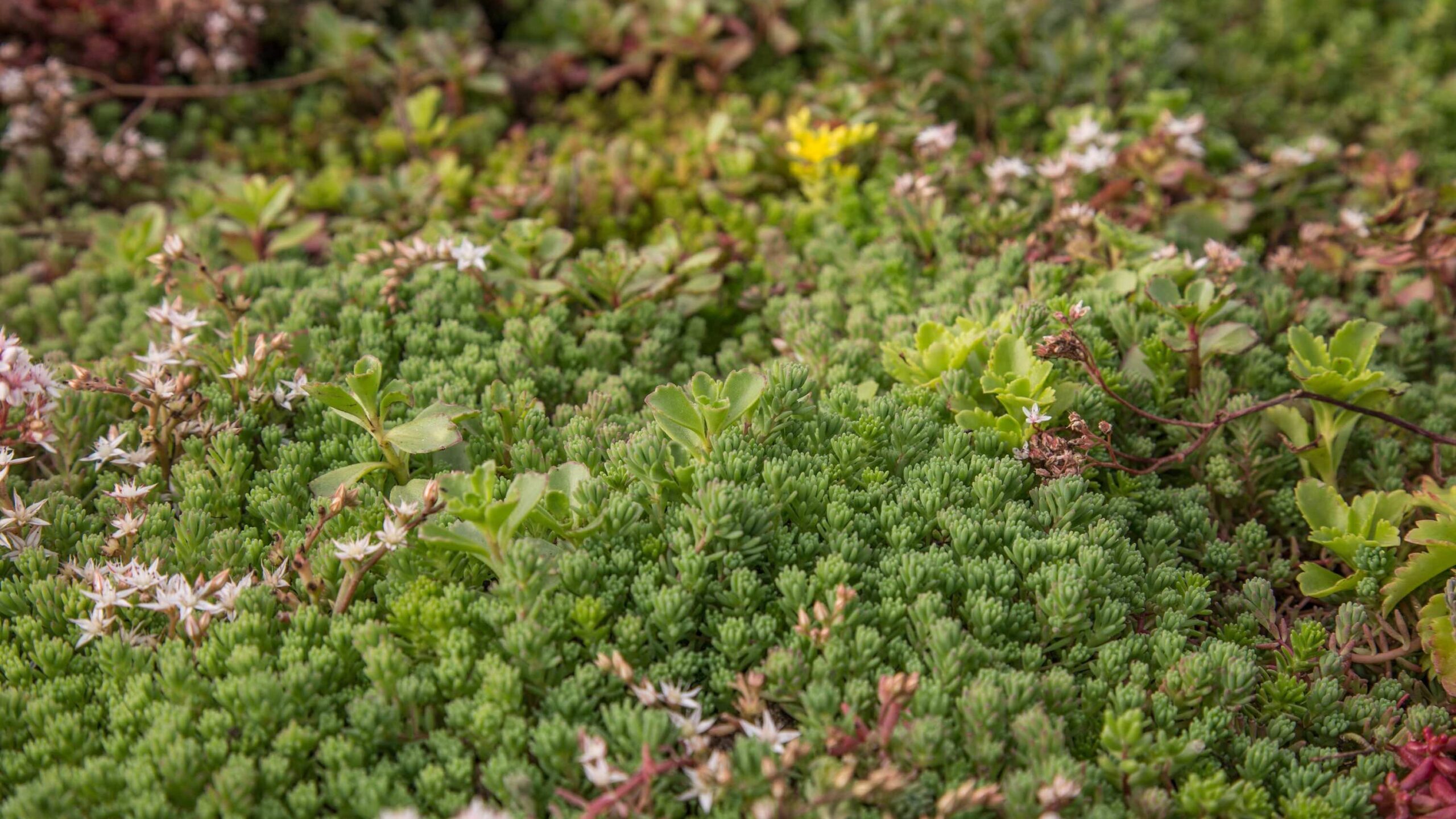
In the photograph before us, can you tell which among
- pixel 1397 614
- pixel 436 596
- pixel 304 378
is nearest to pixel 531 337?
pixel 304 378

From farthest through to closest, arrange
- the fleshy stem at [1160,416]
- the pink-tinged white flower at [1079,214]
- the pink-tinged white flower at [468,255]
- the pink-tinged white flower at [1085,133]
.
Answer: the pink-tinged white flower at [1085,133] < the pink-tinged white flower at [1079,214] < the pink-tinged white flower at [468,255] < the fleshy stem at [1160,416]

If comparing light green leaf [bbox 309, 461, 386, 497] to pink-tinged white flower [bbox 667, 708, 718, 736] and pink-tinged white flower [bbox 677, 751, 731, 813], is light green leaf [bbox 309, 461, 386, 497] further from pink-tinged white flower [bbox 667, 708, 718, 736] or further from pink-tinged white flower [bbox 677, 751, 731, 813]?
pink-tinged white flower [bbox 677, 751, 731, 813]

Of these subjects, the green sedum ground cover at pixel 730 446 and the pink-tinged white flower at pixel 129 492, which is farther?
the pink-tinged white flower at pixel 129 492

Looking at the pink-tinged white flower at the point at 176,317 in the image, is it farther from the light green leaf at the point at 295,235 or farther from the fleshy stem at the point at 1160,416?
the fleshy stem at the point at 1160,416

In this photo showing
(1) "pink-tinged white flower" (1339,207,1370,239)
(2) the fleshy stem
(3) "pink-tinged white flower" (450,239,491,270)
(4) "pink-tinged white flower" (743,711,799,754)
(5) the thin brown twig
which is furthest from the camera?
(5) the thin brown twig

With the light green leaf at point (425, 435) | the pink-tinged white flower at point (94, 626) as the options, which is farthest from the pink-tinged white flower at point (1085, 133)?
the pink-tinged white flower at point (94, 626)

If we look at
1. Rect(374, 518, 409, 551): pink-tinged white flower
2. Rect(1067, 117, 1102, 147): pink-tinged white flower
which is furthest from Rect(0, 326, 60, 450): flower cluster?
Rect(1067, 117, 1102, 147): pink-tinged white flower

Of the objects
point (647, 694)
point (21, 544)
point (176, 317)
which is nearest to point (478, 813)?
point (647, 694)
